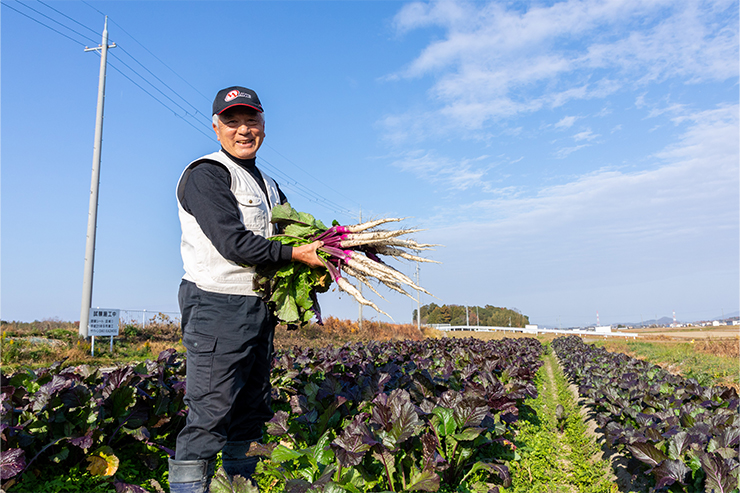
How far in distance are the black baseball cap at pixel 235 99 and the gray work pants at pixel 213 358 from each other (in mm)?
1104

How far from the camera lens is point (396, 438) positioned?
2789 millimetres

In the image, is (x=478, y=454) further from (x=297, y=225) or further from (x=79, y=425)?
(x=79, y=425)

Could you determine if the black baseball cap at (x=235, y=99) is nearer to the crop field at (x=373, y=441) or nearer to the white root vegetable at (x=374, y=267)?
the white root vegetable at (x=374, y=267)

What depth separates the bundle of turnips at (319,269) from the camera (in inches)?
108

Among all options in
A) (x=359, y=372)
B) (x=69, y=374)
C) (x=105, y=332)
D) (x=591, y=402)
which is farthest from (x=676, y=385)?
(x=105, y=332)

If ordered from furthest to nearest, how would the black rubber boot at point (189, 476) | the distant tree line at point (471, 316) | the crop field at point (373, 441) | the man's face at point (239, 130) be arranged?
the distant tree line at point (471, 316) < the man's face at point (239, 130) < the crop field at point (373, 441) < the black rubber boot at point (189, 476)

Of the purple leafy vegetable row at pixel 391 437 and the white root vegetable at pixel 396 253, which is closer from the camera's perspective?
the purple leafy vegetable row at pixel 391 437

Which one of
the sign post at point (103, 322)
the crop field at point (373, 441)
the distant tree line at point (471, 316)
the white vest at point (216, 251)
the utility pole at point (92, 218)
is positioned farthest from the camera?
the distant tree line at point (471, 316)

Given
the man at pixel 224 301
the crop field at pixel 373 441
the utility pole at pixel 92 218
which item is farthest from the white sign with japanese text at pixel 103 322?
the man at pixel 224 301

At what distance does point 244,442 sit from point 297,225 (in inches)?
56.2

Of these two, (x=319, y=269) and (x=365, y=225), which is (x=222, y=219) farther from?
(x=365, y=225)

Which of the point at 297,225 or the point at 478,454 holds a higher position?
the point at 297,225

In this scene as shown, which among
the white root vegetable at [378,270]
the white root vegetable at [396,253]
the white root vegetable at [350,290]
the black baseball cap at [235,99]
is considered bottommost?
the white root vegetable at [350,290]

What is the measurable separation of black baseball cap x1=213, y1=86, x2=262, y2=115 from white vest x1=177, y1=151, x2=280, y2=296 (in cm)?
29
